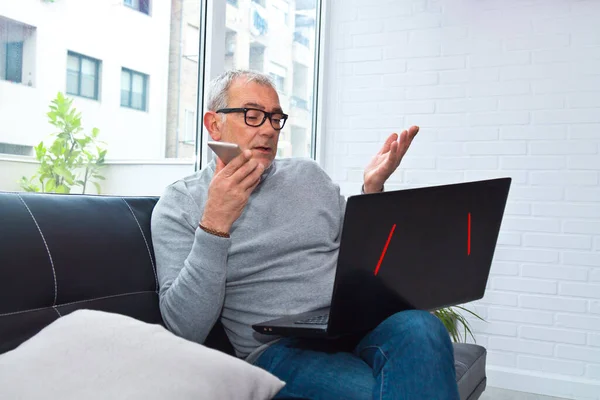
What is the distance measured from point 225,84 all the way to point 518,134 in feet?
5.55

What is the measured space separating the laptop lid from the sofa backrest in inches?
20.7

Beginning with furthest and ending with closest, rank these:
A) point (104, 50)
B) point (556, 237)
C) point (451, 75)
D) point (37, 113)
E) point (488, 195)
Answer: point (451, 75)
point (556, 237)
point (104, 50)
point (37, 113)
point (488, 195)

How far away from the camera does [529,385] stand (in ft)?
9.19

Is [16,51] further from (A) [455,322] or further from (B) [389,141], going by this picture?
(A) [455,322]

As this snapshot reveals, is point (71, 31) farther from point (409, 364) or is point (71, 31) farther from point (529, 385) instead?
point (529, 385)

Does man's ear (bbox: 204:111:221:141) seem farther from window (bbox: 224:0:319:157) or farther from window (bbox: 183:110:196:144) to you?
window (bbox: 224:0:319:157)

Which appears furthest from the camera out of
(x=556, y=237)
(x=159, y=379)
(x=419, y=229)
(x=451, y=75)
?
(x=451, y=75)

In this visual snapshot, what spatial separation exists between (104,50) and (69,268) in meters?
0.76

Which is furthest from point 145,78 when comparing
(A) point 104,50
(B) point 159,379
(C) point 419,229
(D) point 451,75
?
(D) point 451,75

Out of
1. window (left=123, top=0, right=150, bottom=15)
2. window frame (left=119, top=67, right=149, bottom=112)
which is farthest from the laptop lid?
window (left=123, top=0, right=150, bottom=15)

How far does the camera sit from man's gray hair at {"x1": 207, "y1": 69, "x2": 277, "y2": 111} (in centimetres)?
165

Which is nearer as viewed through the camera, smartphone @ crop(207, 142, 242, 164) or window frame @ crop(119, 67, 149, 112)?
smartphone @ crop(207, 142, 242, 164)

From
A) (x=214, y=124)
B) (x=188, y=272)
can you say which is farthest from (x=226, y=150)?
(x=214, y=124)

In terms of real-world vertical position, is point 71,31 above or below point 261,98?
above
